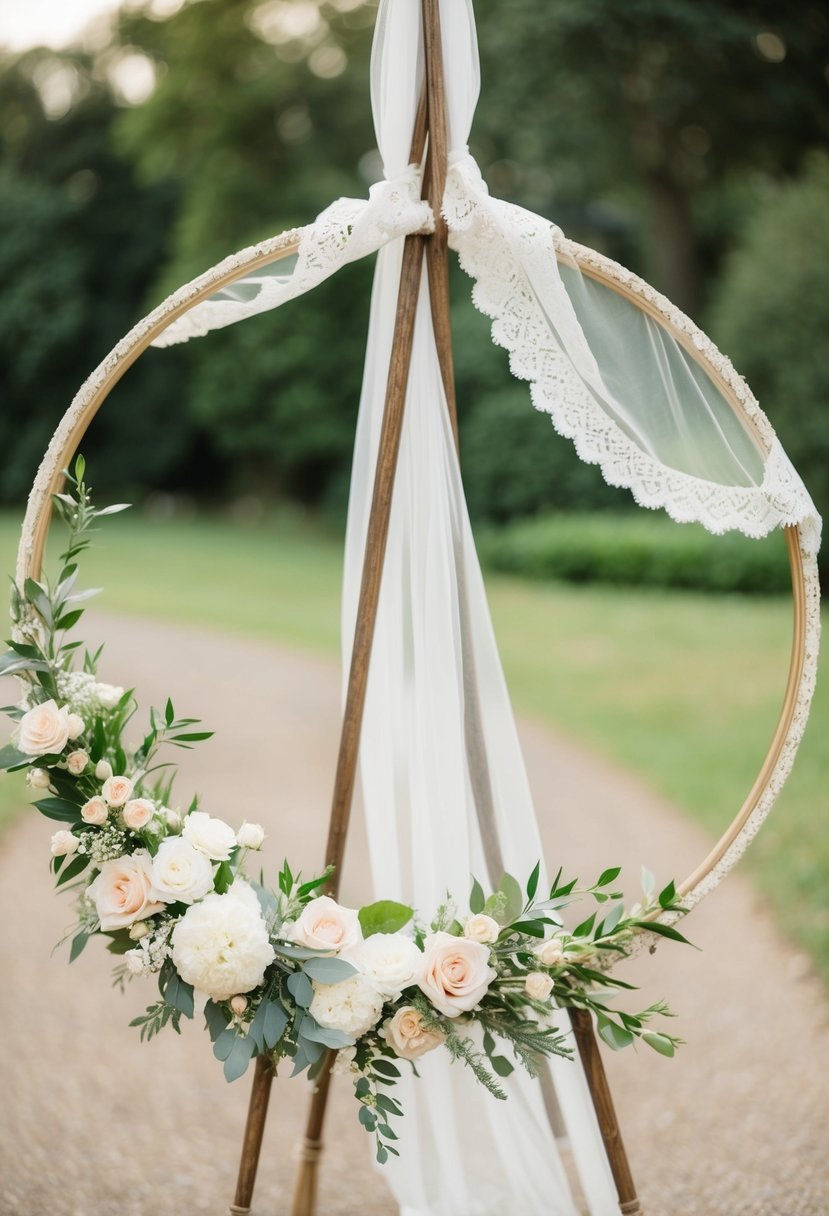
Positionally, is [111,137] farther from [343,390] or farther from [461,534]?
[461,534]

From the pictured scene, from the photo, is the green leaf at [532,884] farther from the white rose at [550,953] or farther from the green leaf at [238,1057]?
the green leaf at [238,1057]

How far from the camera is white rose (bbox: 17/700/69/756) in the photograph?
5.79 ft

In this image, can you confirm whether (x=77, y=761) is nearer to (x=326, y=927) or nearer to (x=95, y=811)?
(x=95, y=811)

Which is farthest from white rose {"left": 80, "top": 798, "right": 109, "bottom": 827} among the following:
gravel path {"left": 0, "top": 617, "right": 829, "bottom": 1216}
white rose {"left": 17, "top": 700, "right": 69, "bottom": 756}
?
gravel path {"left": 0, "top": 617, "right": 829, "bottom": 1216}

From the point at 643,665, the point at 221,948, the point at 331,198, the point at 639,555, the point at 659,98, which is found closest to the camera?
the point at 221,948

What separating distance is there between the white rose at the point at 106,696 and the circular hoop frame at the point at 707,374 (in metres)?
0.23

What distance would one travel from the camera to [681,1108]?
3146mm

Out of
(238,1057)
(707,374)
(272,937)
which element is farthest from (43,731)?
(707,374)

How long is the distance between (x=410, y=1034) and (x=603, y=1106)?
1.40 ft

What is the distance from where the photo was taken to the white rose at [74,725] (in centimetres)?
179

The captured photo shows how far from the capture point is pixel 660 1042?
5.76ft

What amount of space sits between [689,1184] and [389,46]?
2.66 metres

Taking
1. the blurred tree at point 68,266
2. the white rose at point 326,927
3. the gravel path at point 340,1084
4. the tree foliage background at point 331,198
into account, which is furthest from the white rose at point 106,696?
the blurred tree at point 68,266

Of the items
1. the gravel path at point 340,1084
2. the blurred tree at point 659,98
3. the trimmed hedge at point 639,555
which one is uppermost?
the blurred tree at point 659,98
